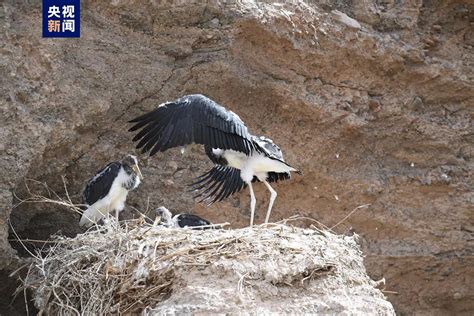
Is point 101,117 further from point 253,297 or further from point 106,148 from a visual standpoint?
point 253,297

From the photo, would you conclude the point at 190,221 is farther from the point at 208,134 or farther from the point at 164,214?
the point at 208,134

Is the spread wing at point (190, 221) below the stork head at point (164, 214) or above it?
below

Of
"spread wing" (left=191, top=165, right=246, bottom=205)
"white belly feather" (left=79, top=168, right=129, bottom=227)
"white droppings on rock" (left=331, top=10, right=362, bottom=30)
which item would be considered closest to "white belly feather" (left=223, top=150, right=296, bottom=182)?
"spread wing" (left=191, top=165, right=246, bottom=205)

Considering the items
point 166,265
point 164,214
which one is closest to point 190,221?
point 164,214

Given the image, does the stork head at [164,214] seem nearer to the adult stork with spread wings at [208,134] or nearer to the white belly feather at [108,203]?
the white belly feather at [108,203]

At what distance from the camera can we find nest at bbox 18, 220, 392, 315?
5234 millimetres

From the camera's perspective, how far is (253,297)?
5.21m

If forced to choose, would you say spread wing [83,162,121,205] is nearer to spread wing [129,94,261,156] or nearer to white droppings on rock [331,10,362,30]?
spread wing [129,94,261,156]

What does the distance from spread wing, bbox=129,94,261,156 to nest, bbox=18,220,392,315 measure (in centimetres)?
56

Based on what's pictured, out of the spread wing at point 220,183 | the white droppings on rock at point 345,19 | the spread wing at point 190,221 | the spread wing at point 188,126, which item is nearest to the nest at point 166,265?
the spread wing at point 188,126

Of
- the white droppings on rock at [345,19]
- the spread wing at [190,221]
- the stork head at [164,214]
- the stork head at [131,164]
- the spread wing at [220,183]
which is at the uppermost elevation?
the white droppings on rock at [345,19]

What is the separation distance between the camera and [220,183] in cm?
671

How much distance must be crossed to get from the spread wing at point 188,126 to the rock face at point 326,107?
0.65 metres

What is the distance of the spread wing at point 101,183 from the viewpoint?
643cm
